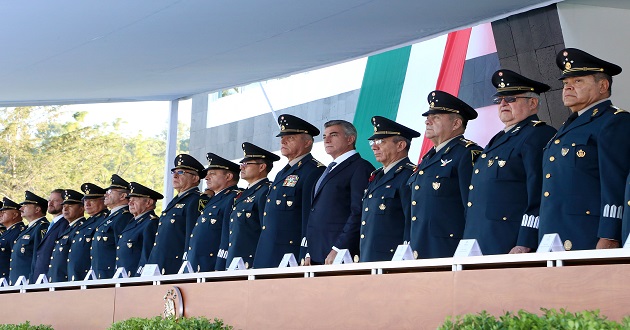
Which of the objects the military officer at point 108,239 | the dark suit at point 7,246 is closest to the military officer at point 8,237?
the dark suit at point 7,246

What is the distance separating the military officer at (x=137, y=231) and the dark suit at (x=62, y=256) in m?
0.90

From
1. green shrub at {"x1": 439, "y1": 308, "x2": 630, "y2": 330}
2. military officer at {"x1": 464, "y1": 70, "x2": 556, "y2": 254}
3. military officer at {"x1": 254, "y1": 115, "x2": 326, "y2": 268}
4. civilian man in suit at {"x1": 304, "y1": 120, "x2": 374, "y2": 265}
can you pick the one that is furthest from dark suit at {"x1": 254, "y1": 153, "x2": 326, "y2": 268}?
green shrub at {"x1": 439, "y1": 308, "x2": 630, "y2": 330}

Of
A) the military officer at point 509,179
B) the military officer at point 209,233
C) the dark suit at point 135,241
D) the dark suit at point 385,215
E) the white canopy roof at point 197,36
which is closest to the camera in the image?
the military officer at point 509,179

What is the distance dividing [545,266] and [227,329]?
1.74m

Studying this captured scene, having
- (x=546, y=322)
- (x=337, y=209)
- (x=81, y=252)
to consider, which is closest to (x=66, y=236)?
(x=81, y=252)

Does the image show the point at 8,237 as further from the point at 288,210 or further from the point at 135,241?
the point at 288,210

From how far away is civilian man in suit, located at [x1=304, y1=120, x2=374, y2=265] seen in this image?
4777 mm

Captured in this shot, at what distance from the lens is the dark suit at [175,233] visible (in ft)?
20.1

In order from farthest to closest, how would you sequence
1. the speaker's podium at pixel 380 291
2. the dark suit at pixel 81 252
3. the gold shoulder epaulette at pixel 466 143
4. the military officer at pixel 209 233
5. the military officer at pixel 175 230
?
the dark suit at pixel 81 252 → the military officer at pixel 175 230 → the military officer at pixel 209 233 → the gold shoulder epaulette at pixel 466 143 → the speaker's podium at pixel 380 291

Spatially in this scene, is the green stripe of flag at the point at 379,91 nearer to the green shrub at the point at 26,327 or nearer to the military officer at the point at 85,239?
the military officer at the point at 85,239

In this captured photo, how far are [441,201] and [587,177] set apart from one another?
2.70 ft

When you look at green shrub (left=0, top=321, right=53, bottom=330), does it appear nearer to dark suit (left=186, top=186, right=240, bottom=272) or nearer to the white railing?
the white railing

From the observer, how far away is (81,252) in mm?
7125

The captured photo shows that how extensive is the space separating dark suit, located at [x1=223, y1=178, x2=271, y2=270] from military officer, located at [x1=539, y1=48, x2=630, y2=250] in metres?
2.20
